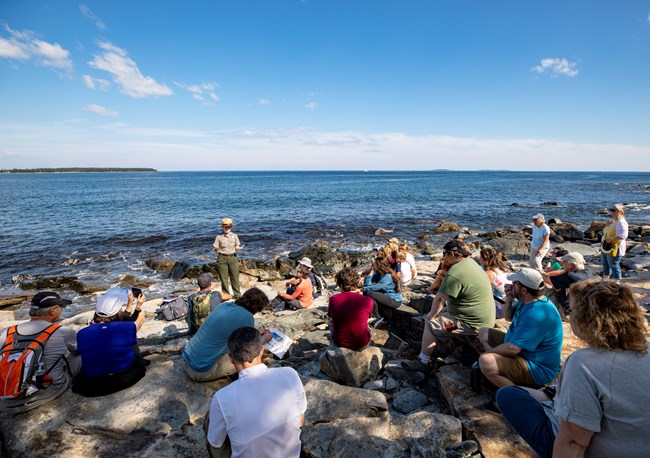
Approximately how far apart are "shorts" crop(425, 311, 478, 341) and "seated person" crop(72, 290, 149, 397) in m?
4.39

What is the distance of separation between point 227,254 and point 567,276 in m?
8.71

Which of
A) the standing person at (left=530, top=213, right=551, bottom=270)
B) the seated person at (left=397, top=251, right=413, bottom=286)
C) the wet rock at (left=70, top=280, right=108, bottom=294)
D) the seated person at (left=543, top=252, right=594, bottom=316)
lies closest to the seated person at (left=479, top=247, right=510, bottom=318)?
the seated person at (left=543, top=252, right=594, bottom=316)

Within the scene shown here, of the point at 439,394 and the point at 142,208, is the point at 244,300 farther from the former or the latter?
the point at 142,208

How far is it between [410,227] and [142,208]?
31.1 meters

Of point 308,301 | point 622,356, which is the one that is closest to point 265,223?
point 308,301

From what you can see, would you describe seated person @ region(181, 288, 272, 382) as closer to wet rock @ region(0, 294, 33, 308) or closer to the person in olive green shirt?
the person in olive green shirt

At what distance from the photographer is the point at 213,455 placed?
287cm

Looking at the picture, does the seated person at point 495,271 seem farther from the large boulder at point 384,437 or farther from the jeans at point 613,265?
the jeans at point 613,265

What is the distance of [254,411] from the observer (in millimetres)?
2611

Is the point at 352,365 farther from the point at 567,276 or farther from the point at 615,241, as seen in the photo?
the point at 615,241

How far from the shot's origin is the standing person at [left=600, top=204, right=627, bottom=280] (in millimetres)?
8969

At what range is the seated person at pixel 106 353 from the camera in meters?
4.11

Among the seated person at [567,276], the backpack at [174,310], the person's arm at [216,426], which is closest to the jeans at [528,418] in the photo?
the person's arm at [216,426]

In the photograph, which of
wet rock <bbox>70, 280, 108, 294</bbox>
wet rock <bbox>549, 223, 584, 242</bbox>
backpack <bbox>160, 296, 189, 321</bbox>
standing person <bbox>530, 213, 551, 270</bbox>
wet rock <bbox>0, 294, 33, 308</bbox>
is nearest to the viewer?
backpack <bbox>160, 296, 189, 321</bbox>
